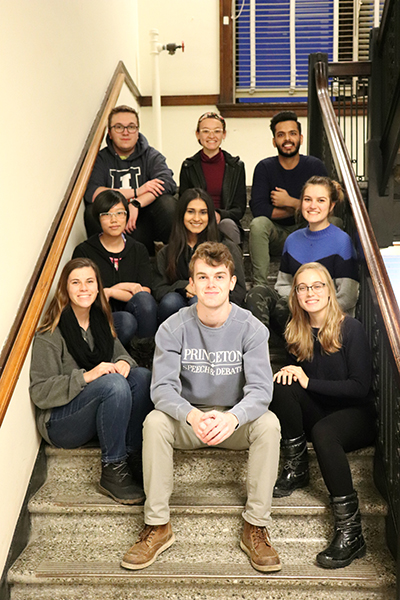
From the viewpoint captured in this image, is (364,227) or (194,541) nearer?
(194,541)

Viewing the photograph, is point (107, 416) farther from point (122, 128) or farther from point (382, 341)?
point (122, 128)

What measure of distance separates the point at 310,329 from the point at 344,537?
77 centimetres

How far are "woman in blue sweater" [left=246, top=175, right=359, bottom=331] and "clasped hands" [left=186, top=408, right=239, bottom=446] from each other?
31.1 inches

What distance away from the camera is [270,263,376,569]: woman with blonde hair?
7.78ft

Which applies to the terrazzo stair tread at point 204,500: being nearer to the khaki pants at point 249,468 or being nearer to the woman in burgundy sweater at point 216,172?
the khaki pants at point 249,468

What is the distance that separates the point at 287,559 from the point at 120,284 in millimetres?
1412

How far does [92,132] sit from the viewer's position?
12.1ft

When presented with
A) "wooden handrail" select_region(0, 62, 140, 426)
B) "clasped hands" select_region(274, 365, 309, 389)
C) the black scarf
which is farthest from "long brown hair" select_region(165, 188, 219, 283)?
"clasped hands" select_region(274, 365, 309, 389)

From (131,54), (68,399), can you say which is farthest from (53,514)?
(131,54)

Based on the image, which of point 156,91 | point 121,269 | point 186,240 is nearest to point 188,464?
point 121,269

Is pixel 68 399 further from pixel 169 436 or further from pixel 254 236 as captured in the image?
pixel 254 236

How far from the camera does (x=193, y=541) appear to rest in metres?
2.38

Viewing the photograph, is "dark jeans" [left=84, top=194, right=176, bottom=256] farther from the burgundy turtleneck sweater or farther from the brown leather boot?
the brown leather boot

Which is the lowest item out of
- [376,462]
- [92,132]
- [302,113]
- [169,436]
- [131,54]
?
[376,462]
